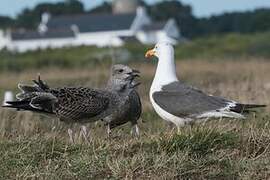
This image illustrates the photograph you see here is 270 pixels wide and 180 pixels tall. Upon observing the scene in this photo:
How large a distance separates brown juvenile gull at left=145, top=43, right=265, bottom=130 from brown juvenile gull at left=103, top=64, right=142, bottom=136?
0.78 ft

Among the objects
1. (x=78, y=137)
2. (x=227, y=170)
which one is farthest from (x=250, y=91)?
(x=227, y=170)

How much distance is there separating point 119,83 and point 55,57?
32250mm

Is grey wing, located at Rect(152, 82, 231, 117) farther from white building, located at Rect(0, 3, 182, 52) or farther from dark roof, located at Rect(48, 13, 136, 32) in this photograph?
dark roof, located at Rect(48, 13, 136, 32)

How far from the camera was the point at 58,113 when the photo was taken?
7.26 meters

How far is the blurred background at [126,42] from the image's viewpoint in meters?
24.0

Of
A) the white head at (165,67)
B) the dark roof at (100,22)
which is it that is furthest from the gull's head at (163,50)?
the dark roof at (100,22)

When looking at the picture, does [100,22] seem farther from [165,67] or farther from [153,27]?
[165,67]

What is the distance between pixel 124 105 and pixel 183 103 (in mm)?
641

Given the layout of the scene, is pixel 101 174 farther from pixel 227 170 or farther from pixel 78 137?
pixel 78 137

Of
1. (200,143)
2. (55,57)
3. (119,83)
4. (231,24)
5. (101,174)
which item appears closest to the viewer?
(101,174)

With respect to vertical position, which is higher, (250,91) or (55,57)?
(250,91)

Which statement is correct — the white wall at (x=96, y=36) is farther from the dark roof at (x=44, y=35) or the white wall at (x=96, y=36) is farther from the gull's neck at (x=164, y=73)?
the gull's neck at (x=164, y=73)

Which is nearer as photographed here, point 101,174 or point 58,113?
point 101,174

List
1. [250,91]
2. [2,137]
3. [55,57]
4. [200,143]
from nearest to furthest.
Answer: [200,143] < [2,137] < [250,91] < [55,57]
